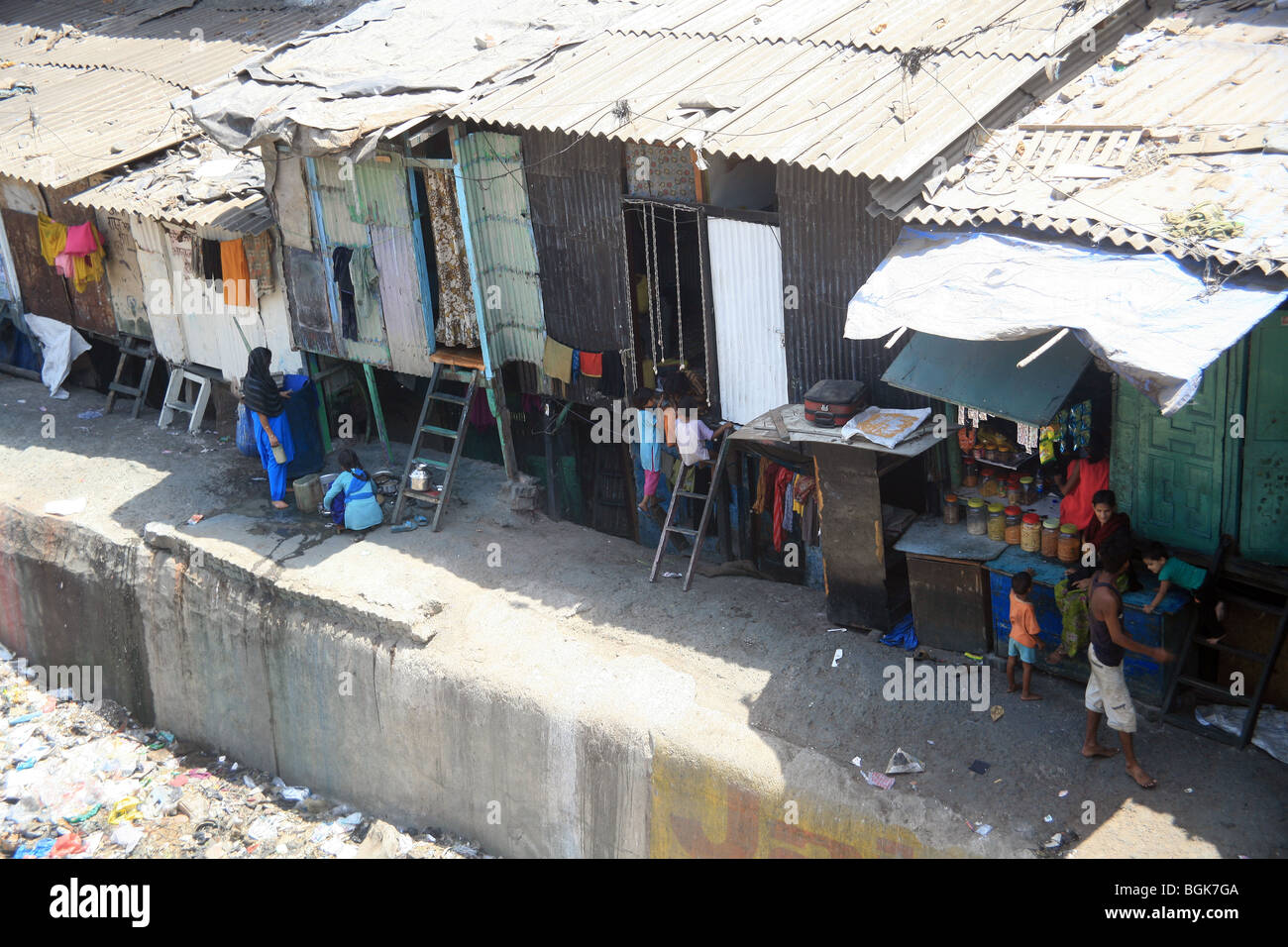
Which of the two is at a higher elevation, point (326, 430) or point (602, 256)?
point (602, 256)

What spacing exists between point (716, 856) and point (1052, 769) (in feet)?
7.95

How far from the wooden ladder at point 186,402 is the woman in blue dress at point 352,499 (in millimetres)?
3545

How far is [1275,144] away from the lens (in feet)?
27.7

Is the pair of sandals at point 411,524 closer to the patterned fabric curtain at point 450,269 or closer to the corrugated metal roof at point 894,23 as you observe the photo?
the patterned fabric curtain at point 450,269

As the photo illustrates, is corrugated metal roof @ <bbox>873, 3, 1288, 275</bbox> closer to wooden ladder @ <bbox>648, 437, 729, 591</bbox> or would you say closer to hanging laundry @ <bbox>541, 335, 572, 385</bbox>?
wooden ladder @ <bbox>648, 437, 729, 591</bbox>

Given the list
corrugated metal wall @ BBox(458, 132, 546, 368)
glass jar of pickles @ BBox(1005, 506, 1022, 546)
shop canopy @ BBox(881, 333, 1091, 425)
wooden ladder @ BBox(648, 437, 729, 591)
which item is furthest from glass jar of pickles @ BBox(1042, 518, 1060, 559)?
corrugated metal wall @ BBox(458, 132, 546, 368)

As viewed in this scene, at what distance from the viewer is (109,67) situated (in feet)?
58.6

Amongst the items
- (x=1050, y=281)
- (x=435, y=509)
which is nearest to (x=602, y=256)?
(x=435, y=509)

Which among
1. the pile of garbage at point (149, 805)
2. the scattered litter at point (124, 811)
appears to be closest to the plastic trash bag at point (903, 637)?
the pile of garbage at point (149, 805)

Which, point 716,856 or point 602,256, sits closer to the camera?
point 716,856

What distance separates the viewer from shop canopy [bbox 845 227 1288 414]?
7.33 meters
